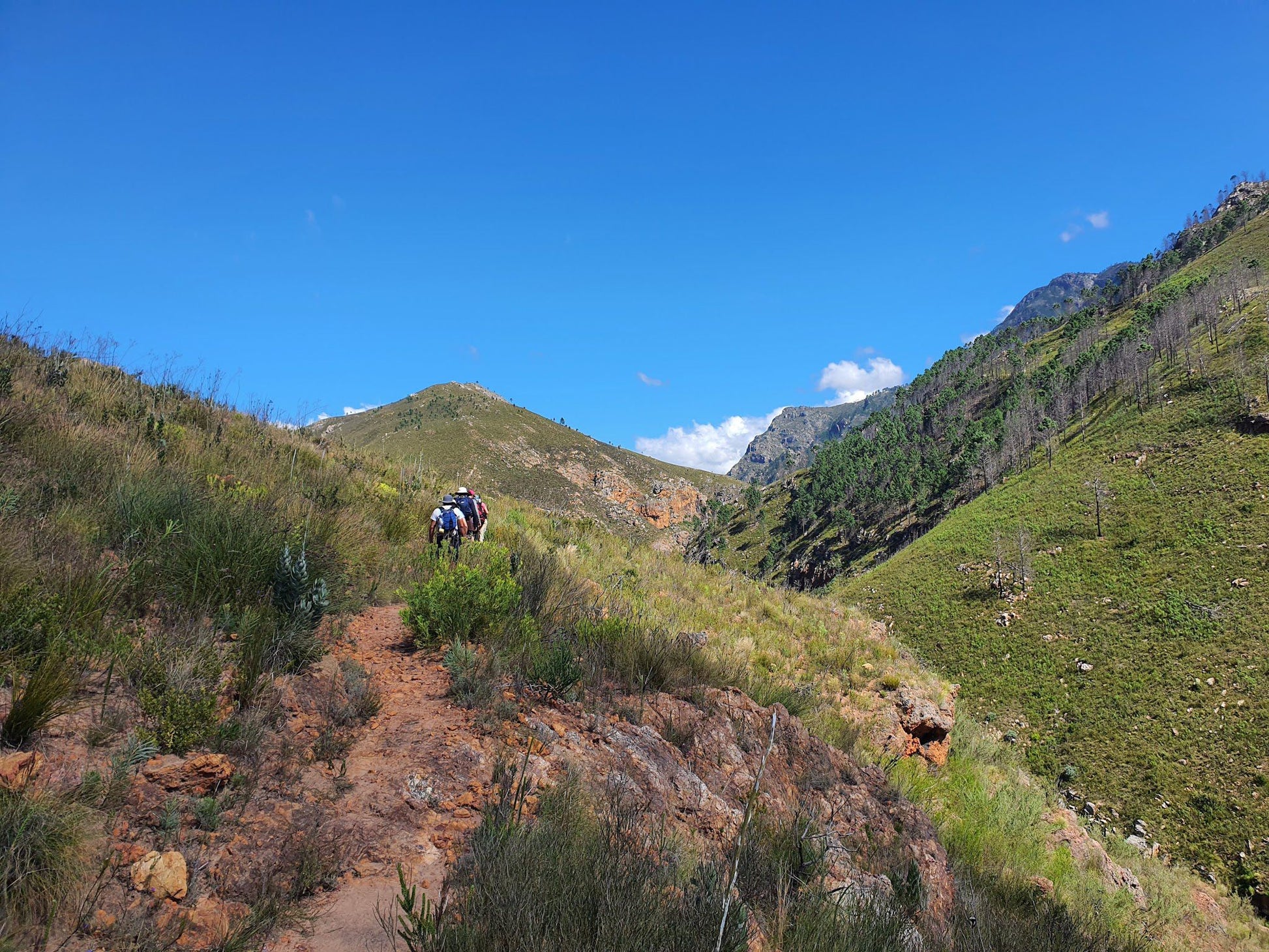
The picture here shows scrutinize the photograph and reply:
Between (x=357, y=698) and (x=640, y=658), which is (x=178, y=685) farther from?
(x=640, y=658)

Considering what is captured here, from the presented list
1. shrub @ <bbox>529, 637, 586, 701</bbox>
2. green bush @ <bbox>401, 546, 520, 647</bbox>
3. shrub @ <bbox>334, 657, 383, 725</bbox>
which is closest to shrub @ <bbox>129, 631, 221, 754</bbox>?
shrub @ <bbox>334, 657, 383, 725</bbox>

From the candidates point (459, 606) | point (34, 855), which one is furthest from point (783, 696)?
point (34, 855)

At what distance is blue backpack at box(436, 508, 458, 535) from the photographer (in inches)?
308

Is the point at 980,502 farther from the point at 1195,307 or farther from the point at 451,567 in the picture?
the point at 451,567

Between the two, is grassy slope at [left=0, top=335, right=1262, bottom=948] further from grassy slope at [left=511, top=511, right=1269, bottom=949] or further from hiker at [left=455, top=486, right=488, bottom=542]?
hiker at [left=455, top=486, right=488, bottom=542]

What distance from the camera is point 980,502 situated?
2931 inches

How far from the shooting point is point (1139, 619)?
4056 centimetres

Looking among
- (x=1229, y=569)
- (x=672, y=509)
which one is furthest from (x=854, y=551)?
(x=672, y=509)

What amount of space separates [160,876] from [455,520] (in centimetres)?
557

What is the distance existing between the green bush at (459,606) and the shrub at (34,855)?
2.71m

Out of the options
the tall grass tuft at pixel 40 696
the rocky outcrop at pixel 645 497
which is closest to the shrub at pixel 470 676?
the tall grass tuft at pixel 40 696

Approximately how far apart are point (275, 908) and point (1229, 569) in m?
57.7

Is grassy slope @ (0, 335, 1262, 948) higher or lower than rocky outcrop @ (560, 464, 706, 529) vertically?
lower

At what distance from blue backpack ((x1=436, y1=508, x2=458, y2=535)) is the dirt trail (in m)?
3.09
